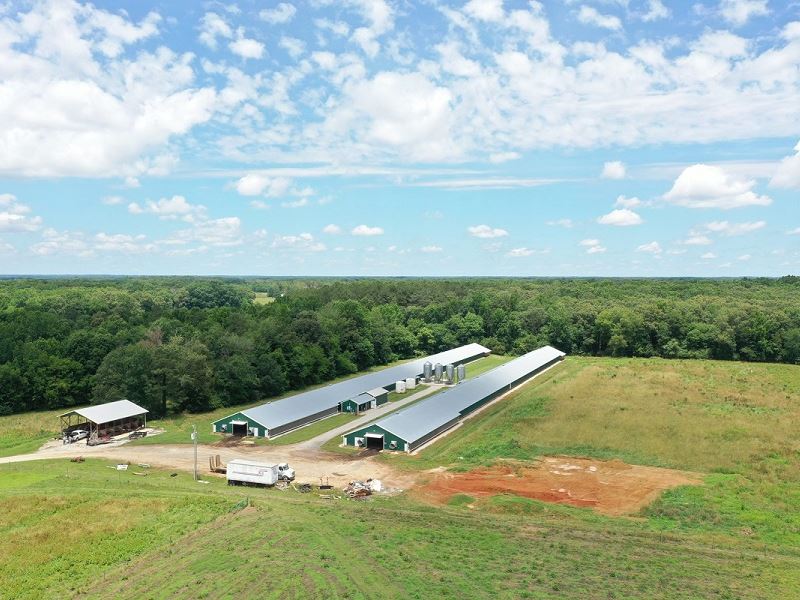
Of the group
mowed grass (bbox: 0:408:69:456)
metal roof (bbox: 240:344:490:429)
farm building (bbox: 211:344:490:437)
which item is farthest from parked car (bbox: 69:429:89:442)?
metal roof (bbox: 240:344:490:429)

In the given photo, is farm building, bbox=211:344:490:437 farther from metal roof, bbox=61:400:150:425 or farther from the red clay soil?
the red clay soil

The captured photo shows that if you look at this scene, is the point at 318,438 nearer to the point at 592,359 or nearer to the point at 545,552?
the point at 545,552

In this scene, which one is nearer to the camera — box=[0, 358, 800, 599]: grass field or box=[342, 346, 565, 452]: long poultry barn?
box=[0, 358, 800, 599]: grass field

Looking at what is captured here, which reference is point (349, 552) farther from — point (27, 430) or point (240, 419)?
point (27, 430)

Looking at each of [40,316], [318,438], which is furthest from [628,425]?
[40,316]

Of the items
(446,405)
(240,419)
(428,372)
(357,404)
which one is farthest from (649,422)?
(240,419)

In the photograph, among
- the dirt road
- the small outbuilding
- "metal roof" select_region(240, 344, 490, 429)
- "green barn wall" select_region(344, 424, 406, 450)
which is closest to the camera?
the dirt road
